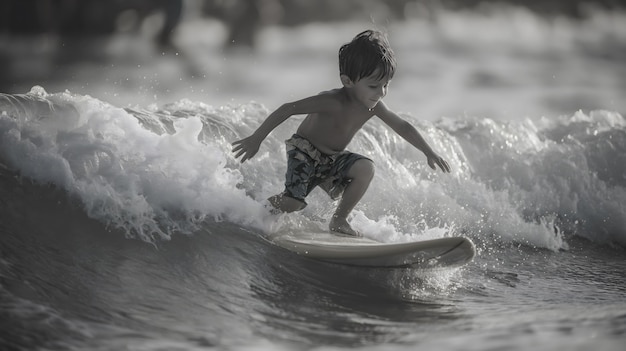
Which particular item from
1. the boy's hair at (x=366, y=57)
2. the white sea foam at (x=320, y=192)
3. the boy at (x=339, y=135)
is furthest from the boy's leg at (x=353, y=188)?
the boy's hair at (x=366, y=57)

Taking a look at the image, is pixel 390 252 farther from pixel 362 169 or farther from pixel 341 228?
pixel 362 169

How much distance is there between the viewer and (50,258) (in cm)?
293

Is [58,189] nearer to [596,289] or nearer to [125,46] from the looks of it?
[596,289]

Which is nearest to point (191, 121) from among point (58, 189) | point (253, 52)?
point (58, 189)

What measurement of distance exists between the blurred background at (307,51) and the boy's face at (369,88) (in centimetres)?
544

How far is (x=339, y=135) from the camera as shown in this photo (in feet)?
12.3

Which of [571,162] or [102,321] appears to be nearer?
A: [102,321]

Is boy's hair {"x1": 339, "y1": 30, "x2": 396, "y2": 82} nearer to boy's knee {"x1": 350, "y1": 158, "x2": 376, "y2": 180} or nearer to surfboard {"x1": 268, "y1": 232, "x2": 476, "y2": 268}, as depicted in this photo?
boy's knee {"x1": 350, "y1": 158, "x2": 376, "y2": 180}

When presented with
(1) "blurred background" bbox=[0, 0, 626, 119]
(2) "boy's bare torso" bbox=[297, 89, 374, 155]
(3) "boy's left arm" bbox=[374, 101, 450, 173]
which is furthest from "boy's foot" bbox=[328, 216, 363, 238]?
(1) "blurred background" bbox=[0, 0, 626, 119]

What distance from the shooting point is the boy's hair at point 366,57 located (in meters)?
3.39

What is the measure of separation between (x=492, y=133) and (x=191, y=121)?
3877mm

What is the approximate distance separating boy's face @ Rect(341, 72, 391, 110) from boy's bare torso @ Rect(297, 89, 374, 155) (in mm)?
87

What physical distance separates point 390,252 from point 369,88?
2.92 ft

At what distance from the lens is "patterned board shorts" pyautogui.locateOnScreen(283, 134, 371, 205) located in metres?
3.74
